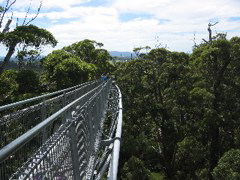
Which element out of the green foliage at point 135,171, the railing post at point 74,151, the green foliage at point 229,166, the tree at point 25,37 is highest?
the tree at point 25,37

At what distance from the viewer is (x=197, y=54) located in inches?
765

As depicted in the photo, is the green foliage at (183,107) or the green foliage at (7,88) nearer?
the green foliage at (7,88)

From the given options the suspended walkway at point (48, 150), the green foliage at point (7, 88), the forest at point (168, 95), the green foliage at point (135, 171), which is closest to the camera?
the suspended walkway at point (48, 150)

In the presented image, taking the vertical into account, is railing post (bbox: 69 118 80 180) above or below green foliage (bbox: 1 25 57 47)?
below

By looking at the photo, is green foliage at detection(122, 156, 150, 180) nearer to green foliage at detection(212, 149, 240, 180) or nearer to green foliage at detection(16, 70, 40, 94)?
green foliage at detection(212, 149, 240, 180)

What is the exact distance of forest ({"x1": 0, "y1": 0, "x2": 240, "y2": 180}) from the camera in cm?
1405

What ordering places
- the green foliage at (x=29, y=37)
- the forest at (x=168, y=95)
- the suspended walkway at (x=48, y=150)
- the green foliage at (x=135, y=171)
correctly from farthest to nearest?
the green foliage at (x=135, y=171)
the forest at (x=168, y=95)
the green foliage at (x=29, y=37)
the suspended walkway at (x=48, y=150)

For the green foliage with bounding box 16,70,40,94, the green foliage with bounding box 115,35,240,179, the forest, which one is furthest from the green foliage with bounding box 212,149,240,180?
the green foliage with bounding box 16,70,40,94

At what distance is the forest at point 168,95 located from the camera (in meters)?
14.0

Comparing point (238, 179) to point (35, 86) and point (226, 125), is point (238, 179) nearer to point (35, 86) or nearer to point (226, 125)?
point (226, 125)

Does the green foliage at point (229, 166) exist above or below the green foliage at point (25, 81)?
below

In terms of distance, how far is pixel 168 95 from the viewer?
63.8 ft

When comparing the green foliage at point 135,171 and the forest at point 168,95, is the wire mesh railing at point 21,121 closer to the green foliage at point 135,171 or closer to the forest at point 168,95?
the forest at point 168,95

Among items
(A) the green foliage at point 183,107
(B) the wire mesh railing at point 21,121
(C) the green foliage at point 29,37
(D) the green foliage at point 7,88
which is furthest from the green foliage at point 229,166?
(B) the wire mesh railing at point 21,121
